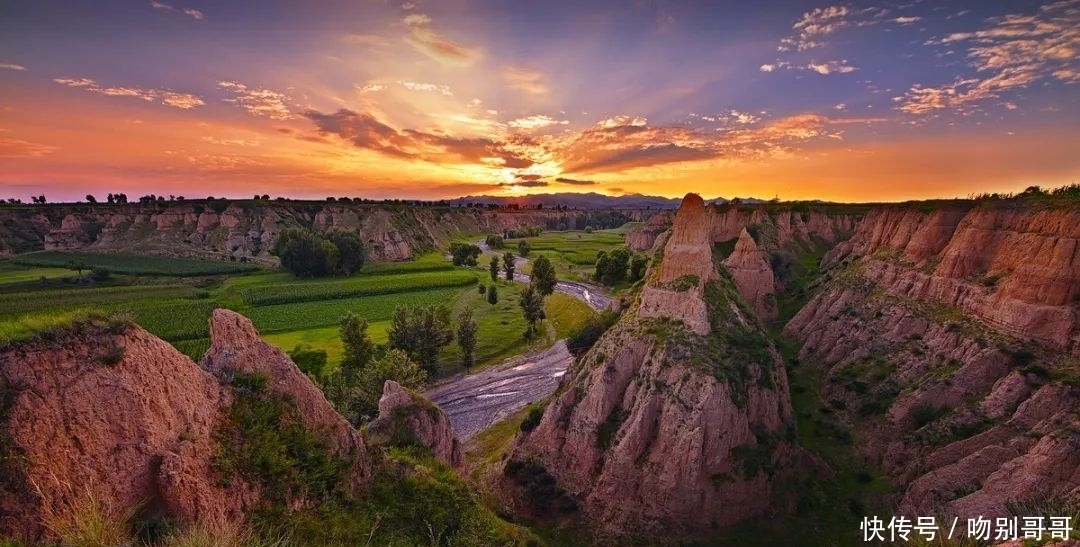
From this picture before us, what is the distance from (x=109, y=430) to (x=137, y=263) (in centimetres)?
13134

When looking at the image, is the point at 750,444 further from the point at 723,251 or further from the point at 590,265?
the point at 590,265

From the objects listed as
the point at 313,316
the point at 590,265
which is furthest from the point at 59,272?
the point at 590,265

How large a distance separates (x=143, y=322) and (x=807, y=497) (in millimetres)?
80008

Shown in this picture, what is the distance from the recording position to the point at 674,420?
1061 inches

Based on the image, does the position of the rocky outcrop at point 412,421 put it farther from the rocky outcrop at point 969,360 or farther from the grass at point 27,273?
the grass at point 27,273

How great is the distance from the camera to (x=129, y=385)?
34.8 feet

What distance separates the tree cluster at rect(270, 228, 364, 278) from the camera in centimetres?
10025

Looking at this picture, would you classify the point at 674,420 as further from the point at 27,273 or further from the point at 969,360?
the point at 27,273

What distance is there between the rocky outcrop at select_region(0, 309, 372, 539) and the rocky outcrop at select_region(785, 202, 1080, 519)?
32.3 m

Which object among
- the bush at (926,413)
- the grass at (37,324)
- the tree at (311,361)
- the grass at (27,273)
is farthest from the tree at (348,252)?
the bush at (926,413)

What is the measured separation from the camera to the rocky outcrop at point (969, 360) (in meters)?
22.8

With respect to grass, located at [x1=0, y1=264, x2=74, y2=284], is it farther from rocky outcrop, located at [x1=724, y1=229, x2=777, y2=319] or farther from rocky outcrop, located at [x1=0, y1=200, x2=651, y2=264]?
rocky outcrop, located at [x1=724, y1=229, x2=777, y2=319]

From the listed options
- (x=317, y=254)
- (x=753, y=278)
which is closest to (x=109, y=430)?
(x=753, y=278)

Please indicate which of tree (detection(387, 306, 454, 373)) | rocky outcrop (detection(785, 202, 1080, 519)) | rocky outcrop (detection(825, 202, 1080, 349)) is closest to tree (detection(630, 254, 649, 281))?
rocky outcrop (detection(825, 202, 1080, 349))
